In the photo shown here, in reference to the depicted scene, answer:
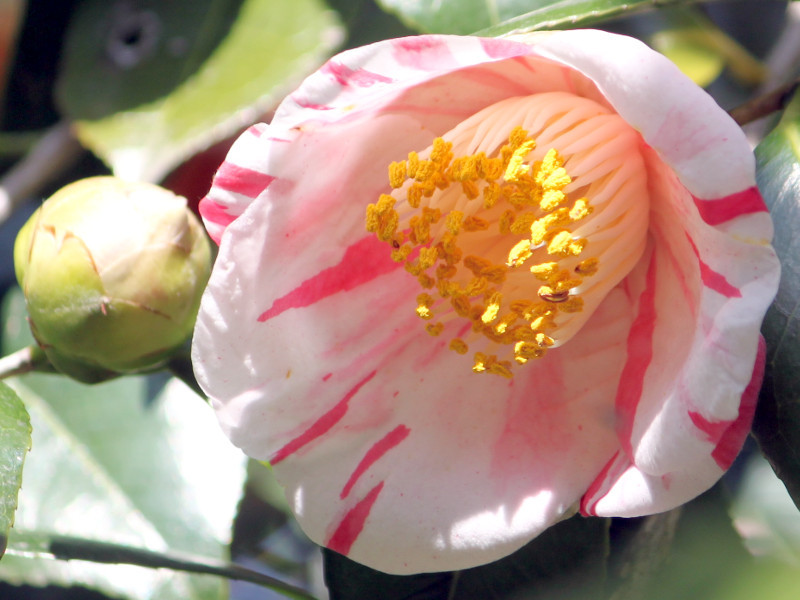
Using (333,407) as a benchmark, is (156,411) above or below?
below

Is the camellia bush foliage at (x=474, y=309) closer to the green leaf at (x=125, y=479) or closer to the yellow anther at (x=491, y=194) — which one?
the yellow anther at (x=491, y=194)

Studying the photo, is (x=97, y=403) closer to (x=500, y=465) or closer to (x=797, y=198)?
(x=500, y=465)

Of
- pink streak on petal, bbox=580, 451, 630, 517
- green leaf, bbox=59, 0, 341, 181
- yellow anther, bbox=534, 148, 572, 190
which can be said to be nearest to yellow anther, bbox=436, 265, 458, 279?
yellow anther, bbox=534, 148, 572, 190

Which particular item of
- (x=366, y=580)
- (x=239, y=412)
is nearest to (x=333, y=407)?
(x=239, y=412)

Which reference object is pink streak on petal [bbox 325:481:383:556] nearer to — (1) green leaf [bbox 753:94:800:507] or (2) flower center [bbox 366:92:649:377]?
(2) flower center [bbox 366:92:649:377]

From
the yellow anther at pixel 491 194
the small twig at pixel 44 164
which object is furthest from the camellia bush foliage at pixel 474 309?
the small twig at pixel 44 164

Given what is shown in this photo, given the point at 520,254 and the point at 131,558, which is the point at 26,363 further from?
the point at 520,254
